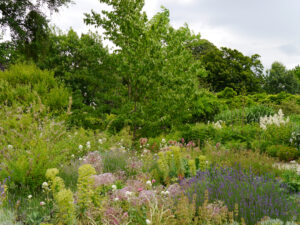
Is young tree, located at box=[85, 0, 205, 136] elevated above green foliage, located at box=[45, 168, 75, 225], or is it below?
above

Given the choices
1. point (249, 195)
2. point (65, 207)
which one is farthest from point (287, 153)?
point (65, 207)

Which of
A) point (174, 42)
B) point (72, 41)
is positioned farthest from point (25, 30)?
point (174, 42)

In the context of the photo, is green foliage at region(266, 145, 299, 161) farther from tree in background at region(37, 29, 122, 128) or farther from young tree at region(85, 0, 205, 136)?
tree in background at region(37, 29, 122, 128)

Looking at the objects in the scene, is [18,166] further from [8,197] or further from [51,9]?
[51,9]

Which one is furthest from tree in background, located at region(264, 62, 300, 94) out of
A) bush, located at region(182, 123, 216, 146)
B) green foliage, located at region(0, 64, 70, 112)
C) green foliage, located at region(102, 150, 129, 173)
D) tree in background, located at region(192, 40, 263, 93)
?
green foliage, located at region(102, 150, 129, 173)

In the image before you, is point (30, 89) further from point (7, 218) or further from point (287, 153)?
point (287, 153)

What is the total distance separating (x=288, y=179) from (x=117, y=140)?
4.99 metres

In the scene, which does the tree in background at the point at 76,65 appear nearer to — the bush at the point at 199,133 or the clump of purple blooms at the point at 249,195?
the bush at the point at 199,133

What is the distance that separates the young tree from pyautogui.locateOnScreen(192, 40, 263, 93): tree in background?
19.8 metres

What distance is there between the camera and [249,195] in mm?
3826

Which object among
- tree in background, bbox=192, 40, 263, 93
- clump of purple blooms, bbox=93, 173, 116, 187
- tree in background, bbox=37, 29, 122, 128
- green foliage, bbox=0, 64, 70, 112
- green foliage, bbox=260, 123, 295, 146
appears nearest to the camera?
clump of purple blooms, bbox=93, 173, 116, 187

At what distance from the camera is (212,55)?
100 ft

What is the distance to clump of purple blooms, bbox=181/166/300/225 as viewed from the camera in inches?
139

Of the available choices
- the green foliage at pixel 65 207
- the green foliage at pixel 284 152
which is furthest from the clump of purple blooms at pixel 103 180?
the green foliage at pixel 284 152
